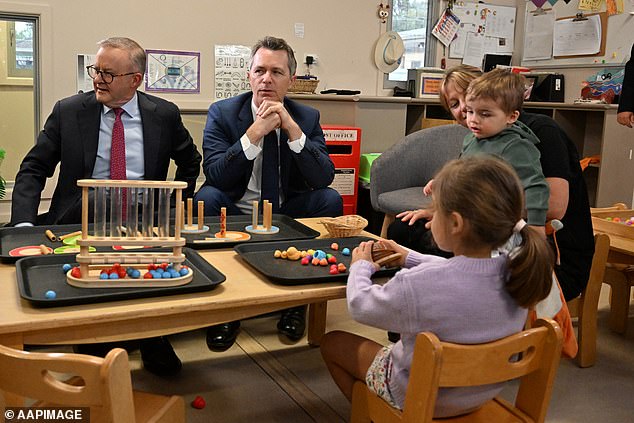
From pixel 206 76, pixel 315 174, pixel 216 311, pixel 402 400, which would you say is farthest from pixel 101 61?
pixel 206 76

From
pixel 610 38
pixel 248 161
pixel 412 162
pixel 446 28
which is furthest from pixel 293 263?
pixel 446 28

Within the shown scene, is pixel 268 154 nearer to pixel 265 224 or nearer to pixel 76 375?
pixel 265 224

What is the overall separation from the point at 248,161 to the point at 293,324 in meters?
0.66

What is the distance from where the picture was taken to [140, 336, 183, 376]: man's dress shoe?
221 cm

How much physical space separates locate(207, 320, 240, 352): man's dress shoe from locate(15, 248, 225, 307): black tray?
2.51 ft

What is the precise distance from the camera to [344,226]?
2.05 metres

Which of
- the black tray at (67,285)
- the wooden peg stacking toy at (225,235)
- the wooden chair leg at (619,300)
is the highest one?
the wooden peg stacking toy at (225,235)

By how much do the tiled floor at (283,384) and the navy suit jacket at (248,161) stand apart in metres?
0.61

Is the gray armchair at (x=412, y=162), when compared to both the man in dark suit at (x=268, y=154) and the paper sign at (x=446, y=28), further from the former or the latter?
the paper sign at (x=446, y=28)

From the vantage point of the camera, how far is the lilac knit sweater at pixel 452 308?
4.29 ft

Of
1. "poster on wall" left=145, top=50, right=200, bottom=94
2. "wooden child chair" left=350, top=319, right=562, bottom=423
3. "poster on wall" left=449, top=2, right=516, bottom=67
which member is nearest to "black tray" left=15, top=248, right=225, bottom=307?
"wooden child chair" left=350, top=319, right=562, bottom=423

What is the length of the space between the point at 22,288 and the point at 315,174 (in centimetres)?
156

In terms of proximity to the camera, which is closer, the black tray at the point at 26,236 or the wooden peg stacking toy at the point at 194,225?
the black tray at the point at 26,236

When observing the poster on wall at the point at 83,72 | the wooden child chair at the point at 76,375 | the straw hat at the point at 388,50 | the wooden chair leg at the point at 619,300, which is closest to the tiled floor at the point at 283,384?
the wooden chair leg at the point at 619,300
